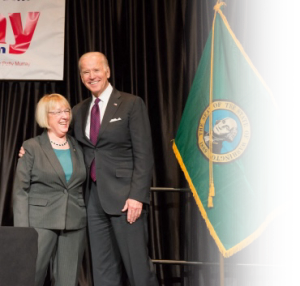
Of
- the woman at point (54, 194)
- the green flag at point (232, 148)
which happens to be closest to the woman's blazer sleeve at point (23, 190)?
the woman at point (54, 194)

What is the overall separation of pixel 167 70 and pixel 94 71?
89 cm

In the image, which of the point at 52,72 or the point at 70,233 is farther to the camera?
the point at 52,72

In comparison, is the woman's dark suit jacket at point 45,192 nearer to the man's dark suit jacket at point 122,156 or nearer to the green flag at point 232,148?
the man's dark suit jacket at point 122,156

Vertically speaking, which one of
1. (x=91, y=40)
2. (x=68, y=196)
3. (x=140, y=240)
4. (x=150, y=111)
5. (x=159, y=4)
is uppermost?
(x=159, y=4)

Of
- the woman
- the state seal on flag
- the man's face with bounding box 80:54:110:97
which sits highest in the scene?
the man's face with bounding box 80:54:110:97

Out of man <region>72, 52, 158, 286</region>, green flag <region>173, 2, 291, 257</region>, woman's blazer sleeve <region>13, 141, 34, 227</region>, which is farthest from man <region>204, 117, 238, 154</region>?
woman's blazer sleeve <region>13, 141, 34, 227</region>

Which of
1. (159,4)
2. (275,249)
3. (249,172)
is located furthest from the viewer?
(159,4)

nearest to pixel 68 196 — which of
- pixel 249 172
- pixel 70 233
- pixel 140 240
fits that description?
pixel 70 233

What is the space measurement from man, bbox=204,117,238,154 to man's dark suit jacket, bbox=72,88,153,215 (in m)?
0.49

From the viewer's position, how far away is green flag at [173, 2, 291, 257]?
298 cm

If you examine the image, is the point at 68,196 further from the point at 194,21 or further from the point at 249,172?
the point at 194,21

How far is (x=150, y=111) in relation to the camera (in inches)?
145

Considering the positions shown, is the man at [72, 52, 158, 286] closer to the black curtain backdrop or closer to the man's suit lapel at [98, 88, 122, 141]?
the man's suit lapel at [98, 88, 122, 141]

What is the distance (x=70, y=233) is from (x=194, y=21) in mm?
1781
